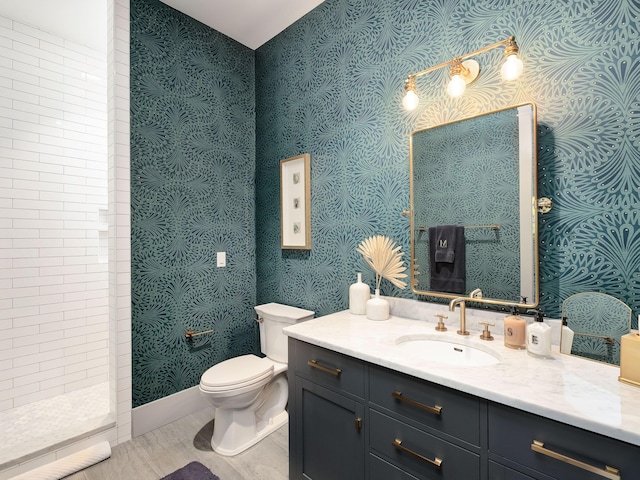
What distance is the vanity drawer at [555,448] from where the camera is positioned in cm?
71

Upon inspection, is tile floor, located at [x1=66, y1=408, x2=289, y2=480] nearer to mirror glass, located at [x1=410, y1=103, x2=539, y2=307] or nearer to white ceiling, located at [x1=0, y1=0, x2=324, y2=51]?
mirror glass, located at [x1=410, y1=103, x2=539, y2=307]

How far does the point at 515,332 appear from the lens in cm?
119

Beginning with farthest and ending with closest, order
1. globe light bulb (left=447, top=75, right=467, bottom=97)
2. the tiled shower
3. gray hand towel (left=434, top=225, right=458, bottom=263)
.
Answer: the tiled shower → gray hand towel (left=434, top=225, right=458, bottom=263) → globe light bulb (left=447, top=75, right=467, bottom=97)

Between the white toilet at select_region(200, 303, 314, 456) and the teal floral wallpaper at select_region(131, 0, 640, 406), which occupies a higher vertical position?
the teal floral wallpaper at select_region(131, 0, 640, 406)

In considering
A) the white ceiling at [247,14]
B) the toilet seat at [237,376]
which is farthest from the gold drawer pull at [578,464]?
the white ceiling at [247,14]

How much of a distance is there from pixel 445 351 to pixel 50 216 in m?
3.00

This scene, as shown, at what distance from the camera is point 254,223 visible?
2.71 meters

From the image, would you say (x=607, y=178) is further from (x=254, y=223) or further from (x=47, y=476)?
→ (x=47, y=476)

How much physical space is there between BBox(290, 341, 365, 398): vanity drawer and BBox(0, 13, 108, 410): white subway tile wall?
217 centimetres

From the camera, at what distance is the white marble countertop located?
75cm

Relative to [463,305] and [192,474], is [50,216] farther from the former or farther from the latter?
[463,305]

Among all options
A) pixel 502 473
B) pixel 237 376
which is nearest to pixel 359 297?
pixel 237 376

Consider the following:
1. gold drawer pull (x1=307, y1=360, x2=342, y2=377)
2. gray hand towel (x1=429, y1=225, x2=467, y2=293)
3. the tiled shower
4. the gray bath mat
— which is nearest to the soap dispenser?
gray hand towel (x1=429, y1=225, x2=467, y2=293)

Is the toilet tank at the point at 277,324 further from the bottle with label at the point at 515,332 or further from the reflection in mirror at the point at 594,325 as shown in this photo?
the reflection in mirror at the point at 594,325
